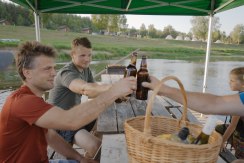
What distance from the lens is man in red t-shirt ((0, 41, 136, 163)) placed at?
3.15 feet

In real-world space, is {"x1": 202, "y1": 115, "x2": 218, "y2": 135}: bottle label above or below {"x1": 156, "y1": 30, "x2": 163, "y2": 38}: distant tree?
below

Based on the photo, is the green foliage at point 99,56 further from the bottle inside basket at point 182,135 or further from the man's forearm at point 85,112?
the bottle inside basket at point 182,135

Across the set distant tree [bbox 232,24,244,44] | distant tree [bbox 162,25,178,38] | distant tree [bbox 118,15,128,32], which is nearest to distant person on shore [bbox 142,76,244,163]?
distant tree [bbox 232,24,244,44]

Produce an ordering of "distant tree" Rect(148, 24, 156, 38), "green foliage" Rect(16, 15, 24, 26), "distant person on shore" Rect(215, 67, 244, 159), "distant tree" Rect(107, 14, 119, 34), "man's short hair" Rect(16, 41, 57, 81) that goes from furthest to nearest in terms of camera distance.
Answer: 1. "distant tree" Rect(148, 24, 156, 38)
2. "green foliage" Rect(16, 15, 24, 26)
3. "distant tree" Rect(107, 14, 119, 34)
4. "distant person on shore" Rect(215, 67, 244, 159)
5. "man's short hair" Rect(16, 41, 57, 81)

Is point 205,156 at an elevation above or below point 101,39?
below

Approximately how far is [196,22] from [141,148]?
55.3m

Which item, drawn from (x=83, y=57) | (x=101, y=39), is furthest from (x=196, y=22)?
(x=83, y=57)

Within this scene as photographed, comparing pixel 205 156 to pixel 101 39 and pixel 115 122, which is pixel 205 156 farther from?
pixel 101 39

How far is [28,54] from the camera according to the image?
119 centimetres

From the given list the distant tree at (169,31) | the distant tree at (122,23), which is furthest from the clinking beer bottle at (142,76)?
the distant tree at (169,31)

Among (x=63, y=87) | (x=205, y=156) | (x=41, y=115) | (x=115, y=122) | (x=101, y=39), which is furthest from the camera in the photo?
(x=101, y=39)

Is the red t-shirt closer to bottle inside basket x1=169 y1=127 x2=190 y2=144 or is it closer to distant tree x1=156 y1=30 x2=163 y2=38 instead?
bottle inside basket x1=169 y1=127 x2=190 y2=144

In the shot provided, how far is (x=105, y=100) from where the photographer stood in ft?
3.30

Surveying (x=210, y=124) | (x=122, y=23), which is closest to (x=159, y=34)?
(x=122, y=23)
